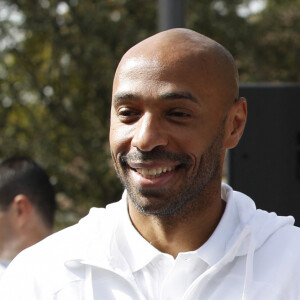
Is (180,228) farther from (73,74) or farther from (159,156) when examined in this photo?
(73,74)

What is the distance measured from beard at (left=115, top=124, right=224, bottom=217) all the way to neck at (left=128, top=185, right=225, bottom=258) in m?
0.02

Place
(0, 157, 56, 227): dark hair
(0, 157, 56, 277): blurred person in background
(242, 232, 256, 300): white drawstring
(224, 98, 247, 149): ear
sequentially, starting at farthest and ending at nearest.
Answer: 1. (0, 157, 56, 227): dark hair
2. (0, 157, 56, 277): blurred person in background
3. (224, 98, 247, 149): ear
4. (242, 232, 256, 300): white drawstring

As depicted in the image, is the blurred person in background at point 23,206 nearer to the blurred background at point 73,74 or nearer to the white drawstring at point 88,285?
the white drawstring at point 88,285

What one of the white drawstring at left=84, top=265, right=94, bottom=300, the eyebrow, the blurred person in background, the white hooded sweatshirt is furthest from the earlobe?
the eyebrow

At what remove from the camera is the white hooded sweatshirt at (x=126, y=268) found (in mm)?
2070

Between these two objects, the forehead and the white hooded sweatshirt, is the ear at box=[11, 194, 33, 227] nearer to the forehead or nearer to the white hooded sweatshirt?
the white hooded sweatshirt

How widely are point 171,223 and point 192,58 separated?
0.50 m

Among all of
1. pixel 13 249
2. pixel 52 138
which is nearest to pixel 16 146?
pixel 52 138

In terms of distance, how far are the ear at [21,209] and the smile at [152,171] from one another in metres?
1.99

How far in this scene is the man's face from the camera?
2086 mm

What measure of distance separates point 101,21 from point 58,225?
242 centimetres

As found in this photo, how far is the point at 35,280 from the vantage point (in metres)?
2.13

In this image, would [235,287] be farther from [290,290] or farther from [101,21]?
[101,21]

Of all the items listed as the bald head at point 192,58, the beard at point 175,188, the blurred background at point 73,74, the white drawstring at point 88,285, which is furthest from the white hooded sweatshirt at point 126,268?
the blurred background at point 73,74
